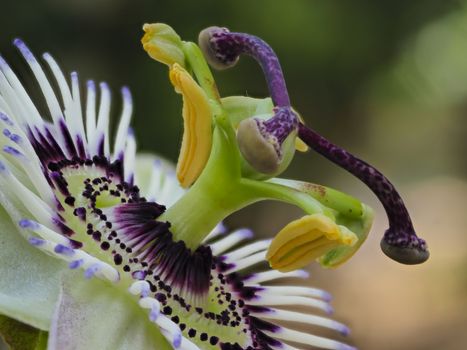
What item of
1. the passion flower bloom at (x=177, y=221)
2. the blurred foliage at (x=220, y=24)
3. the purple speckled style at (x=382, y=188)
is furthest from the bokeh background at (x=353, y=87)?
the purple speckled style at (x=382, y=188)

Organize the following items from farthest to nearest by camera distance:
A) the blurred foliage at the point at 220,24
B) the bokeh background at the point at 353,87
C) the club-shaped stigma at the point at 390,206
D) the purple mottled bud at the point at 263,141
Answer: the bokeh background at the point at 353,87 → the blurred foliage at the point at 220,24 → the club-shaped stigma at the point at 390,206 → the purple mottled bud at the point at 263,141

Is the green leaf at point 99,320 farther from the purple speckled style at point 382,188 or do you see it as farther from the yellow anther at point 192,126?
the purple speckled style at point 382,188

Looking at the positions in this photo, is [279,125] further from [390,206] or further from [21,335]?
[21,335]

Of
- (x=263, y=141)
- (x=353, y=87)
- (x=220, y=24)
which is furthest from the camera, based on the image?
(x=353, y=87)

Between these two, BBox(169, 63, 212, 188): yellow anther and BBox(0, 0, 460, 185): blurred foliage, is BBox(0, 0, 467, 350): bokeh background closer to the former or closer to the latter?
BBox(0, 0, 460, 185): blurred foliage

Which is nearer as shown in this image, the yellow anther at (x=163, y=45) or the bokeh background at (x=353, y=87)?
the yellow anther at (x=163, y=45)

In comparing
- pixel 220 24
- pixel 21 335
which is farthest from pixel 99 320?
pixel 220 24

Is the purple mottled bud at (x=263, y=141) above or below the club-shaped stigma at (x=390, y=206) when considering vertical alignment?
below
